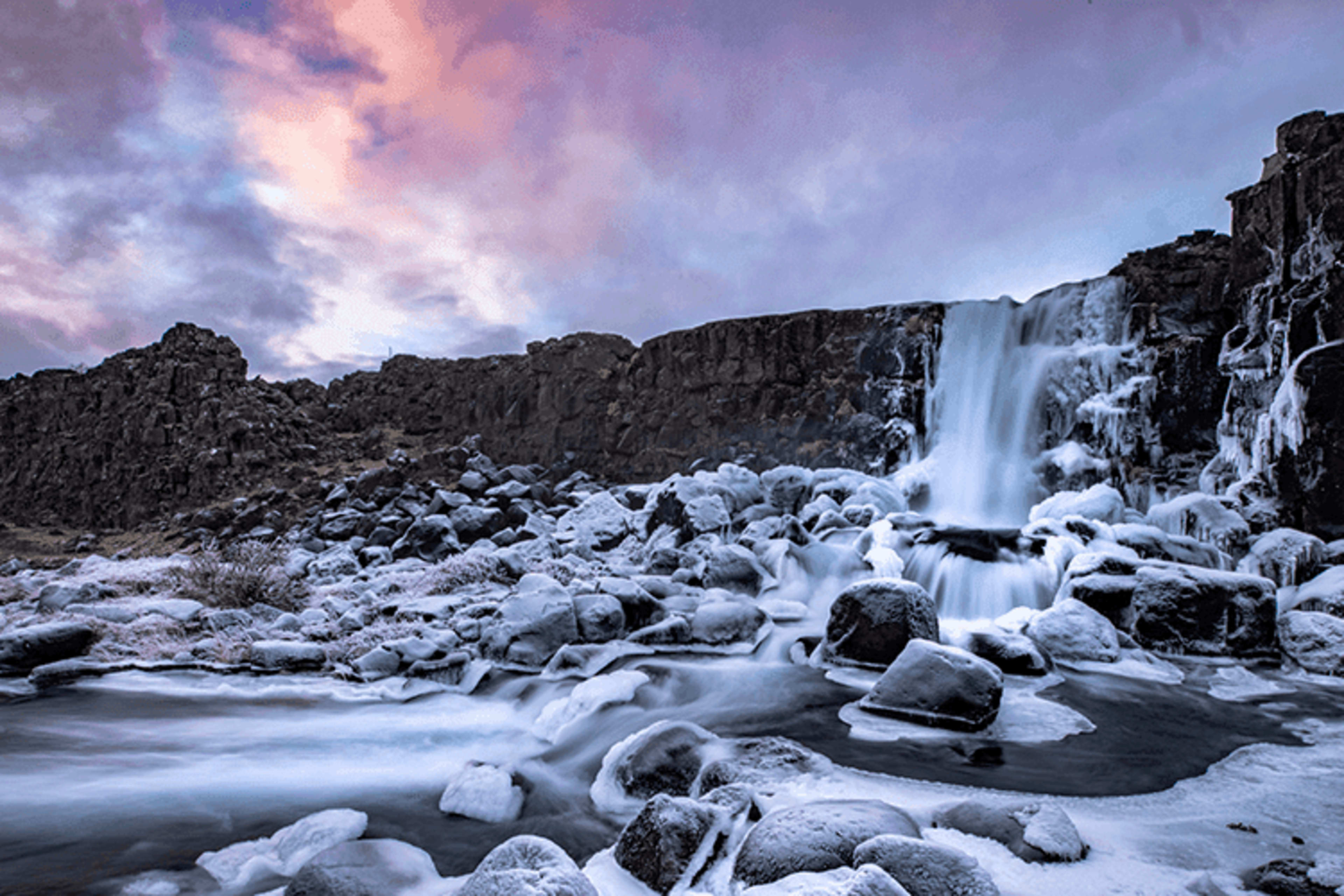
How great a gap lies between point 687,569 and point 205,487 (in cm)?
2531

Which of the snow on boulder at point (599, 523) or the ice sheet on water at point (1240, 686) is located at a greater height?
the snow on boulder at point (599, 523)

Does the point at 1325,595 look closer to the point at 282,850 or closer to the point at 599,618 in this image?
the point at 599,618

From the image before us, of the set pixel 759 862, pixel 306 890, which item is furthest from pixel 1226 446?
pixel 306 890

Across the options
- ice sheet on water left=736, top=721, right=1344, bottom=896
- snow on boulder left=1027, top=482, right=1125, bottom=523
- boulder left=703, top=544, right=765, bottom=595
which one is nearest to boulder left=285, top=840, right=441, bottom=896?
ice sheet on water left=736, top=721, right=1344, bottom=896

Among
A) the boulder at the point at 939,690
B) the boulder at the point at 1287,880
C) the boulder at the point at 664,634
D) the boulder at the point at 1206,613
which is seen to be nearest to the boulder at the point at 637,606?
the boulder at the point at 664,634

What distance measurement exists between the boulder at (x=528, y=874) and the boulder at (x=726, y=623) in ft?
15.7

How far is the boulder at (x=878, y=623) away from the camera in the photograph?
19.2ft

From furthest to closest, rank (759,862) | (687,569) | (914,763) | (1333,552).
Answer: (687,569) < (1333,552) < (914,763) < (759,862)

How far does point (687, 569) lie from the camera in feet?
32.0

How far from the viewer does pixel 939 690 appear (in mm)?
4445

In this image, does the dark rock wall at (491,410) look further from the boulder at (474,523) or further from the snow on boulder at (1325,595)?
the snow on boulder at (1325,595)

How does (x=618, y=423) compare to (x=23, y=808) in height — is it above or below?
above

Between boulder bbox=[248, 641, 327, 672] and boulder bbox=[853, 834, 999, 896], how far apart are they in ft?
20.2

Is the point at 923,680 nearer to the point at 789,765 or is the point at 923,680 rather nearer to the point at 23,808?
the point at 789,765
